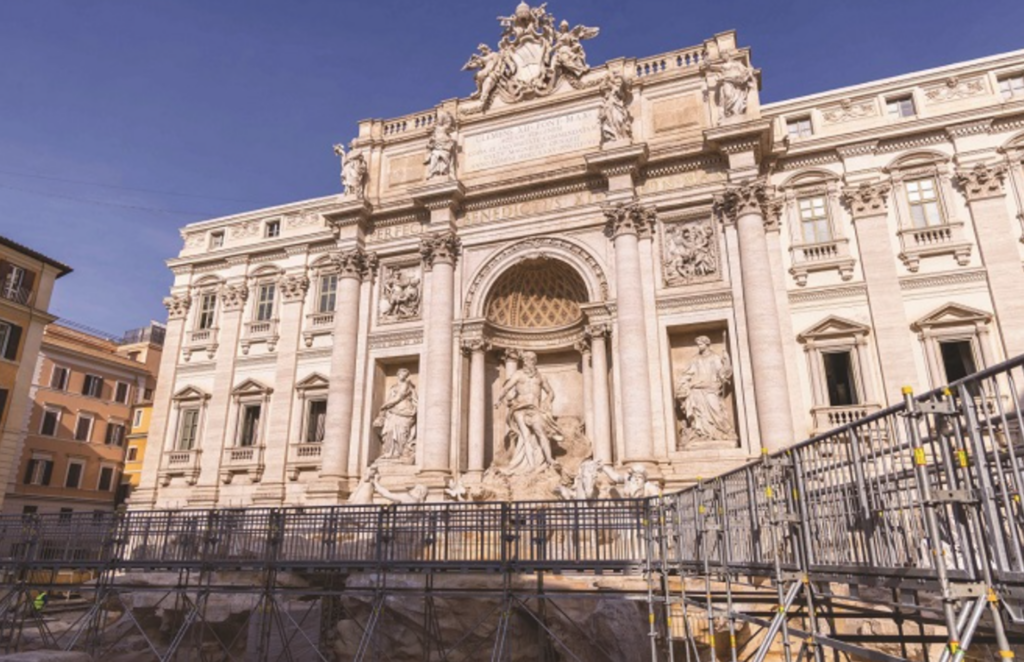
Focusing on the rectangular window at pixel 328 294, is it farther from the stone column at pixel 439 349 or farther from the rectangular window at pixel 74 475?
the rectangular window at pixel 74 475

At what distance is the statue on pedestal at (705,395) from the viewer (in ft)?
64.6

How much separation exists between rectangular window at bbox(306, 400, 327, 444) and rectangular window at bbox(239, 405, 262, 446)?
2.33m

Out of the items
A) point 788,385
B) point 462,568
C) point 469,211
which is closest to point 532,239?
point 469,211

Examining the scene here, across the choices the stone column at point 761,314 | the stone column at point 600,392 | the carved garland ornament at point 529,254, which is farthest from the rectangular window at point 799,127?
the stone column at point 600,392

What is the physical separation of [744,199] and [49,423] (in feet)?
120

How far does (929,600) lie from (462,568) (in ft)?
24.4

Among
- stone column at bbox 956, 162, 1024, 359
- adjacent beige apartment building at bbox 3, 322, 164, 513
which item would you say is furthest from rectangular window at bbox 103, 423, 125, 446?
stone column at bbox 956, 162, 1024, 359

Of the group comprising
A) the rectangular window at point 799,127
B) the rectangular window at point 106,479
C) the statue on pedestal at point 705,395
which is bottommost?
the rectangular window at point 106,479

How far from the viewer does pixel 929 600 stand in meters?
7.51

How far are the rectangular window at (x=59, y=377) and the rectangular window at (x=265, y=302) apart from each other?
16.5m

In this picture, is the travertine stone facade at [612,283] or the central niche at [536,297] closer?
the travertine stone facade at [612,283]

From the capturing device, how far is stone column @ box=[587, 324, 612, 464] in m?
20.3

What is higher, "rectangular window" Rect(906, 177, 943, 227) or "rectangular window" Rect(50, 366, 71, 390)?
"rectangular window" Rect(906, 177, 943, 227)

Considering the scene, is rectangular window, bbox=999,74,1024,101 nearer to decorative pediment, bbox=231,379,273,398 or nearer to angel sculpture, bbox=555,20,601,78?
angel sculpture, bbox=555,20,601,78
